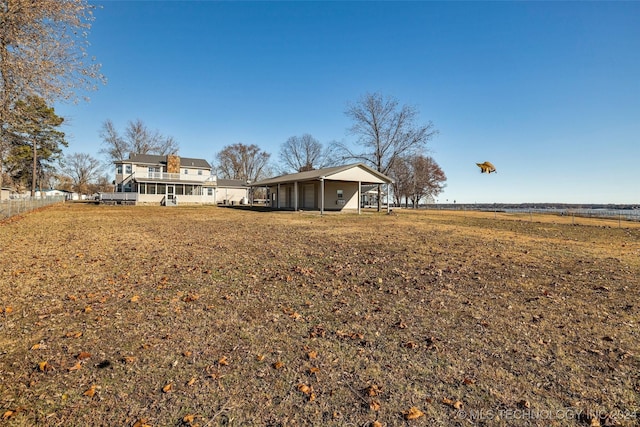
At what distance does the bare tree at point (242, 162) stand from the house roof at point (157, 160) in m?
19.8

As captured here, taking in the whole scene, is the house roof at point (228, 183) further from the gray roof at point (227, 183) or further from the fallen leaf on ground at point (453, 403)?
the fallen leaf on ground at point (453, 403)

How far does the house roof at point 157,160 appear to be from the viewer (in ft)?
140

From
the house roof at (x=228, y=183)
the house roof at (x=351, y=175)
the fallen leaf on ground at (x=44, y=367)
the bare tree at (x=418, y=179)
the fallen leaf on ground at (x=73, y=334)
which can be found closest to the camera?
the fallen leaf on ground at (x=44, y=367)

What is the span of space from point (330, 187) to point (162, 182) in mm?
22289

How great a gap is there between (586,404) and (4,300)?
7.51 metres

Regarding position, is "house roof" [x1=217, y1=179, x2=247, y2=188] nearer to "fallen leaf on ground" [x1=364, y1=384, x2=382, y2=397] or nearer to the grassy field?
the grassy field

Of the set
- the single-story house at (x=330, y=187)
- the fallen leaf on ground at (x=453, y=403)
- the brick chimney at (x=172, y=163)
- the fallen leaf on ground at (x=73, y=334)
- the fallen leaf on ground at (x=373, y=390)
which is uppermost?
the brick chimney at (x=172, y=163)

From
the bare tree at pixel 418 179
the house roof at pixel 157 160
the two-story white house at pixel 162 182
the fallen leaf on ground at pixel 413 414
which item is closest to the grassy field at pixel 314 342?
the fallen leaf on ground at pixel 413 414

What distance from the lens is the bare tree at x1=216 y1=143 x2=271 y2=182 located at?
223ft

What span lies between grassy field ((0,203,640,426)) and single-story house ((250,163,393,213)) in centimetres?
1794

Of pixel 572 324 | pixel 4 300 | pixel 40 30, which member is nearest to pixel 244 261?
pixel 4 300

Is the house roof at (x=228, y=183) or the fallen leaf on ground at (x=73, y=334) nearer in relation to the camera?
the fallen leaf on ground at (x=73, y=334)

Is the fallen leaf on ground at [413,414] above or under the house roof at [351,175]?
under

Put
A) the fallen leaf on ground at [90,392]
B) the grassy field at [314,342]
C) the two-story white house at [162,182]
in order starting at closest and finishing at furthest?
1. the grassy field at [314,342]
2. the fallen leaf on ground at [90,392]
3. the two-story white house at [162,182]
